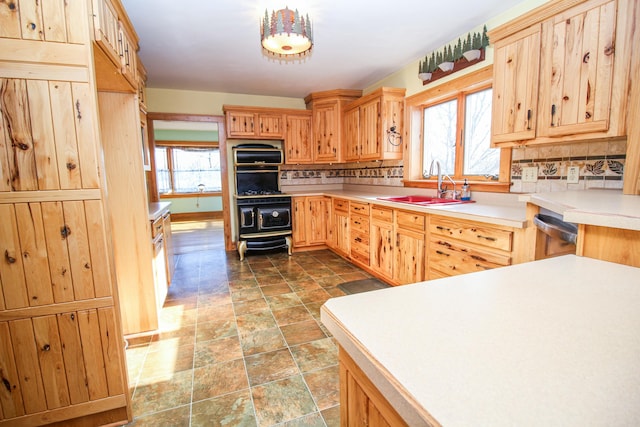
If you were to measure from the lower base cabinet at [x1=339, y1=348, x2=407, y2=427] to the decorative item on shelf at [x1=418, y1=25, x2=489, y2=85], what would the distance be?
296cm

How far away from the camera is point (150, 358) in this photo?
6.89 ft

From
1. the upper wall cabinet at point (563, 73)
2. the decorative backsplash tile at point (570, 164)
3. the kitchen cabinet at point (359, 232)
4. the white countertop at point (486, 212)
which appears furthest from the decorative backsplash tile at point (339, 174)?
the upper wall cabinet at point (563, 73)

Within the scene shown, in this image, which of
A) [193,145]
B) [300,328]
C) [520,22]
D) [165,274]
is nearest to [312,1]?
[520,22]

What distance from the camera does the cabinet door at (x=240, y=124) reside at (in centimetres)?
460

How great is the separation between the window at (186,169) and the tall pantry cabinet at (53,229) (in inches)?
280

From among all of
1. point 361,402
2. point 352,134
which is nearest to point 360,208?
point 352,134

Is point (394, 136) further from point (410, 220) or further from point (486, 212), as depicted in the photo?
point (486, 212)

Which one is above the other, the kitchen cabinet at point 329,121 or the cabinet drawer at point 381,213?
the kitchen cabinet at point 329,121

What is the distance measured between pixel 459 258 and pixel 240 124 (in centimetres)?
367

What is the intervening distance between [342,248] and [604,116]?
3.14m

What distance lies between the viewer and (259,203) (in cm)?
451

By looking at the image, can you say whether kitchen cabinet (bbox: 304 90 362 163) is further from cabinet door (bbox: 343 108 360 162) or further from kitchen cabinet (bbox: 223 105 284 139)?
kitchen cabinet (bbox: 223 105 284 139)

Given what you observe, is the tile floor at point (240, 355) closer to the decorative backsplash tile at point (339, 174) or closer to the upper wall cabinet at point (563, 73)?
the decorative backsplash tile at point (339, 174)

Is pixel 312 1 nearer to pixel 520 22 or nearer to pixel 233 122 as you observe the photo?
pixel 520 22
